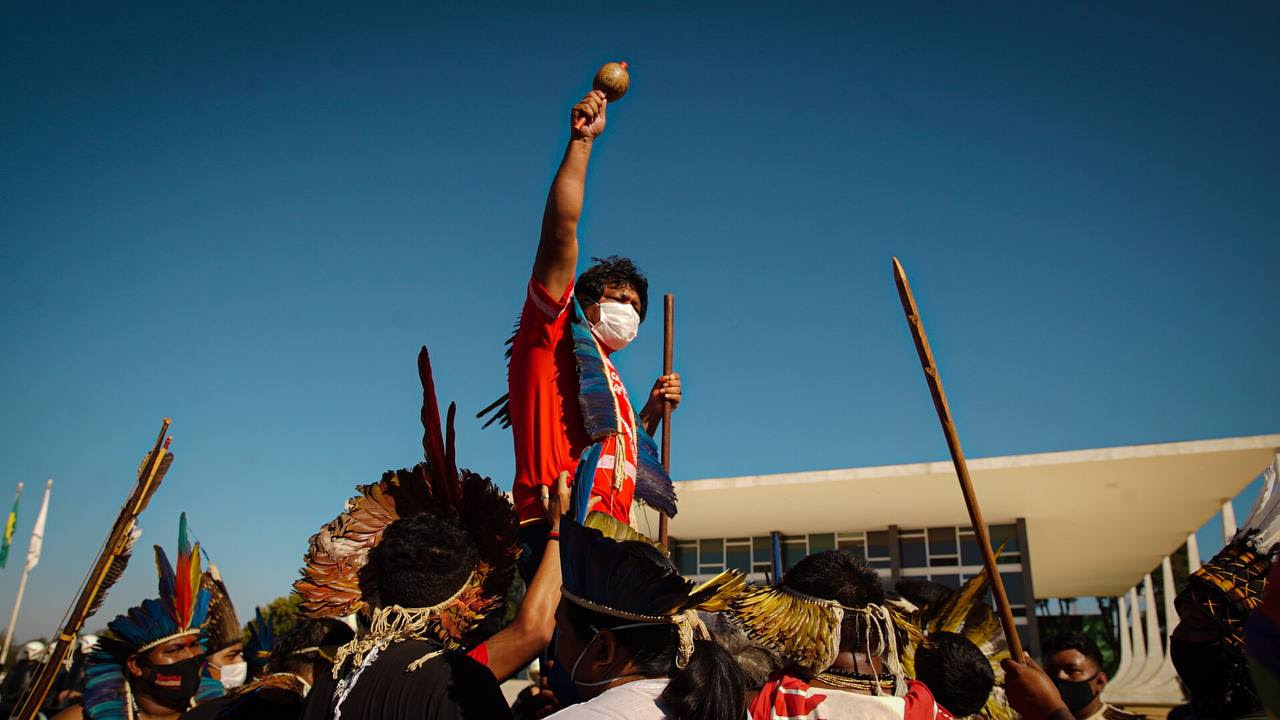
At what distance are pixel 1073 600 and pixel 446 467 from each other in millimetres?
56664

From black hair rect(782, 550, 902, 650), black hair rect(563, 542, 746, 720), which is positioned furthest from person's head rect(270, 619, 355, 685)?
black hair rect(563, 542, 746, 720)

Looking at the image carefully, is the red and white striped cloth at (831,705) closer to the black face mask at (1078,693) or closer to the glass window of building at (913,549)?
the black face mask at (1078,693)

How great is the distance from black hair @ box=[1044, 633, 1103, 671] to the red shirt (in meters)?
3.98

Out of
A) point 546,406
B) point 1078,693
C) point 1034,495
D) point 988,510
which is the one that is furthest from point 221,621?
point 988,510

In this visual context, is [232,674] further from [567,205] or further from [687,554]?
[687,554]

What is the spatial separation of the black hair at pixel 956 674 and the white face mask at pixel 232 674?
5.58m

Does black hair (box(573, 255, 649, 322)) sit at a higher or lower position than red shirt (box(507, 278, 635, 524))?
higher

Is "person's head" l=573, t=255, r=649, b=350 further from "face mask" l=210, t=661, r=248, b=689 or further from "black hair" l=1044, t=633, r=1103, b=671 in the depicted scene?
"face mask" l=210, t=661, r=248, b=689

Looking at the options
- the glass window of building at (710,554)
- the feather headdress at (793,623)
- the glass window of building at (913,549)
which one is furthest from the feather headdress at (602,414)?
the glass window of building at (710,554)

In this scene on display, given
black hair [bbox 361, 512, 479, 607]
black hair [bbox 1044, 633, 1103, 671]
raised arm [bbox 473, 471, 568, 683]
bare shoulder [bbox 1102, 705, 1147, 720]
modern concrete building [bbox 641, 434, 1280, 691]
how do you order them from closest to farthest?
black hair [bbox 361, 512, 479, 607]
raised arm [bbox 473, 471, 568, 683]
bare shoulder [bbox 1102, 705, 1147, 720]
black hair [bbox 1044, 633, 1103, 671]
modern concrete building [bbox 641, 434, 1280, 691]

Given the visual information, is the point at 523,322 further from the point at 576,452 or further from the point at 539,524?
the point at 539,524

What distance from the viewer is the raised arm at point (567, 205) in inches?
134

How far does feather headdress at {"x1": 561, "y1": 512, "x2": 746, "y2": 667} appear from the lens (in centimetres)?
240

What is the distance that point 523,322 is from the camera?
3.79 m
